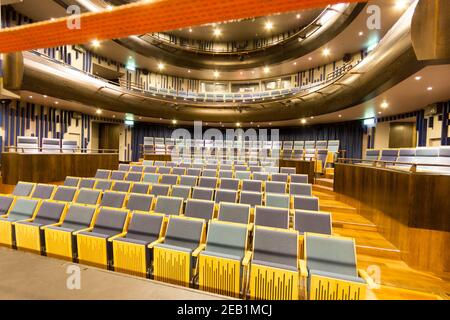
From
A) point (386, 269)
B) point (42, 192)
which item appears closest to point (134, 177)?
point (42, 192)

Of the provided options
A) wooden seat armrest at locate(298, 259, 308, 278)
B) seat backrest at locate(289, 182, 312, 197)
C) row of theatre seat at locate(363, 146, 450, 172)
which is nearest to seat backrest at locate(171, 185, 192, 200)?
seat backrest at locate(289, 182, 312, 197)

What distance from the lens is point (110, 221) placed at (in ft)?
8.14

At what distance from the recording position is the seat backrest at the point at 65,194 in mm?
3275

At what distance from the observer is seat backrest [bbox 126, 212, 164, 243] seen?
2.32 meters

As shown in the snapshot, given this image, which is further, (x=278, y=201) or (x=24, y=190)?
(x=24, y=190)

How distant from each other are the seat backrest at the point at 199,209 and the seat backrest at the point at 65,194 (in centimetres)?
183

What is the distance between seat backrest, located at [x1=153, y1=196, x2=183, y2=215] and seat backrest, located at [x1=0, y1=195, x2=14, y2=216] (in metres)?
2.02

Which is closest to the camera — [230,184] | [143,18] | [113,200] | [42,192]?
[143,18]

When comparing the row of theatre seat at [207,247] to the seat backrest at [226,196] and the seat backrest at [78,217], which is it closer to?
the seat backrest at [78,217]

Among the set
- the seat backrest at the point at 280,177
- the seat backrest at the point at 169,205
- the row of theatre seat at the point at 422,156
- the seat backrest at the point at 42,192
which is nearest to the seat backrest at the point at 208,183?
the seat backrest at the point at 169,205

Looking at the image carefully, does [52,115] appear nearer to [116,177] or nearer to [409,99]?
[116,177]

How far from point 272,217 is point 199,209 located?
0.91 meters

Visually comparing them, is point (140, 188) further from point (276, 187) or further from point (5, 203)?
point (276, 187)

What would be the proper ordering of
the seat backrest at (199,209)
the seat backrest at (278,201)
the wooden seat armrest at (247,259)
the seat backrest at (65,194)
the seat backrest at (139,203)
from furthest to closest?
the seat backrest at (65,194), the seat backrest at (278,201), the seat backrest at (139,203), the seat backrest at (199,209), the wooden seat armrest at (247,259)
